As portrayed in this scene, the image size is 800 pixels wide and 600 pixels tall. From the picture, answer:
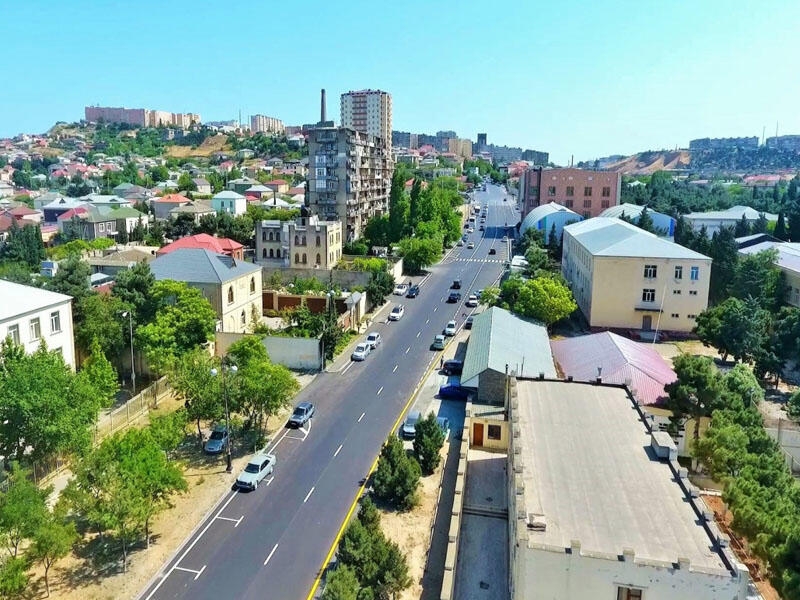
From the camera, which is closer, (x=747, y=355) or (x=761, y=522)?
(x=761, y=522)

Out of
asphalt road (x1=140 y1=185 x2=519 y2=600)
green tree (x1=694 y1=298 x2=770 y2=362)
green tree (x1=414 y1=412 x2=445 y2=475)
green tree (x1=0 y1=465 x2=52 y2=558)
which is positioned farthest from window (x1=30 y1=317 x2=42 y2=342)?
green tree (x1=694 y1=298 x2=770 y2=362)

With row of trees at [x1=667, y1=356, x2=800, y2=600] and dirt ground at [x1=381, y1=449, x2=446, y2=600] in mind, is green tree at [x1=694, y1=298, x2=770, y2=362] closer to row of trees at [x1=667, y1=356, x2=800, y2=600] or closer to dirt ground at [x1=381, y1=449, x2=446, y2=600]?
row of trees at [x1=667, y1=356, x2=800, y2=600]

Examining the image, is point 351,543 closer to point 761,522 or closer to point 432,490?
point 432,490

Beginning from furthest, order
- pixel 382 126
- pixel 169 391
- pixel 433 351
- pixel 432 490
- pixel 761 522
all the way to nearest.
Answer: pixel 382 126 < pixel 433 351 < pixel 169 391 < pixel 432 490 < pixel 761 522

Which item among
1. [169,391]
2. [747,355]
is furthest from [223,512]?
[747,355]

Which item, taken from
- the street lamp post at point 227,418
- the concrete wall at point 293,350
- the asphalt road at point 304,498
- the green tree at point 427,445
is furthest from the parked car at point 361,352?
the green tree at point 427,445

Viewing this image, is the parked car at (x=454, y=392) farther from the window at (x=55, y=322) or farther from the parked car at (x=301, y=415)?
the window at (x=55, y=322)
